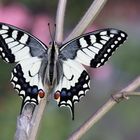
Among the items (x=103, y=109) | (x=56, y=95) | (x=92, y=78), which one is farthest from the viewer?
(x=92, y=78)

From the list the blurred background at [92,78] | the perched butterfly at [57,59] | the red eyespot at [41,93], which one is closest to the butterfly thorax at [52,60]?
the perched butterfly at [57,59]

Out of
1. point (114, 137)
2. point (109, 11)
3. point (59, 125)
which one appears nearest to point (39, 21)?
point (59, 125)

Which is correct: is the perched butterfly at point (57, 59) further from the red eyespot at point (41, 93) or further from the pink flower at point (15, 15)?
the pink flower at point (15, 15)

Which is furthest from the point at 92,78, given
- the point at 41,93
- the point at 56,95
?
the point at 41,93

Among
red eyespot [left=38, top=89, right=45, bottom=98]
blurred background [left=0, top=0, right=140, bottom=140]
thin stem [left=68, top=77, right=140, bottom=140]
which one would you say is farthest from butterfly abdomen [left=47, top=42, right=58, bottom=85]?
blurred background [left=0, top=0, right=140, bottom=140]

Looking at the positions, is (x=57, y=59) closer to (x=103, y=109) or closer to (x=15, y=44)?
(x=15, y=44)

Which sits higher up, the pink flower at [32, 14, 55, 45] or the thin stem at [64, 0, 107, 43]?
the thin stem at [64, 0, 107, 43]

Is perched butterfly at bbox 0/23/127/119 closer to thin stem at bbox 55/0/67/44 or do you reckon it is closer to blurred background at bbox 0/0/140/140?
thin stem at bbox 55/0/67/44
